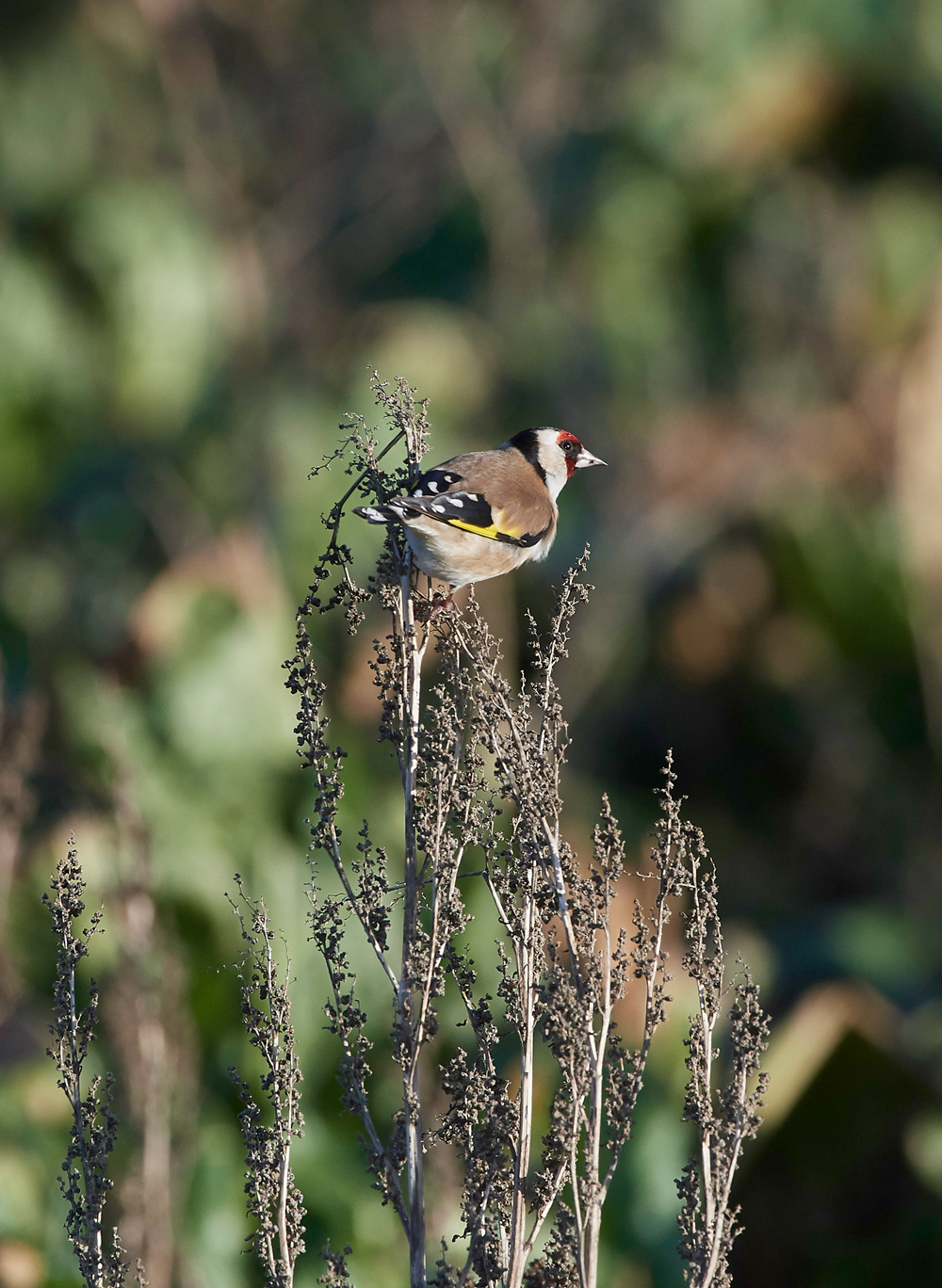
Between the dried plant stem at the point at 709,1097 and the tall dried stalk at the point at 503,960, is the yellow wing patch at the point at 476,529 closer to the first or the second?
the tall dried stalk at the point at 503,960

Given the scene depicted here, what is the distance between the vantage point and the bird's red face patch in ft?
10.8

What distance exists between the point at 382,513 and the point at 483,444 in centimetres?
555

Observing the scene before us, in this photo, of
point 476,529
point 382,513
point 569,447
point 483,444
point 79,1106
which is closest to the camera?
point 79,1106

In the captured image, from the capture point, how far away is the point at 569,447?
330 centimetres

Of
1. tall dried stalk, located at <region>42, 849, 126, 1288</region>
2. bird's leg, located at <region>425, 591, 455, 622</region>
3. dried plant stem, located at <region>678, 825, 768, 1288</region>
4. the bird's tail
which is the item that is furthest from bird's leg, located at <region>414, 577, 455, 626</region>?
tall dried stalk, located at <region>42, 849, 126, 1288</region>

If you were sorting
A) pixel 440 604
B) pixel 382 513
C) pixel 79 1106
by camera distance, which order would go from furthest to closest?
pixel 440 604
pixel 382 513
pixel 79 1106

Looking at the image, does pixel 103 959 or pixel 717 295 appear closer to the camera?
pixel 103 959

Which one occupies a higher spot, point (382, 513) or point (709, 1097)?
point (382, 513)

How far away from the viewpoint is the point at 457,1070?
169 cm

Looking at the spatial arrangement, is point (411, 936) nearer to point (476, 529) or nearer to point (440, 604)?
point (440, 604)

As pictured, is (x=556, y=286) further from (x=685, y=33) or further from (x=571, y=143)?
(x=685, y=33)

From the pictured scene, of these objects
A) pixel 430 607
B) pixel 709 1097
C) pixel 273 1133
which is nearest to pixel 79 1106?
pixel 273 1133

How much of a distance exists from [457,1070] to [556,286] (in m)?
7.81

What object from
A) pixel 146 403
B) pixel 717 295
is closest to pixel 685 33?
pixel 717 295
